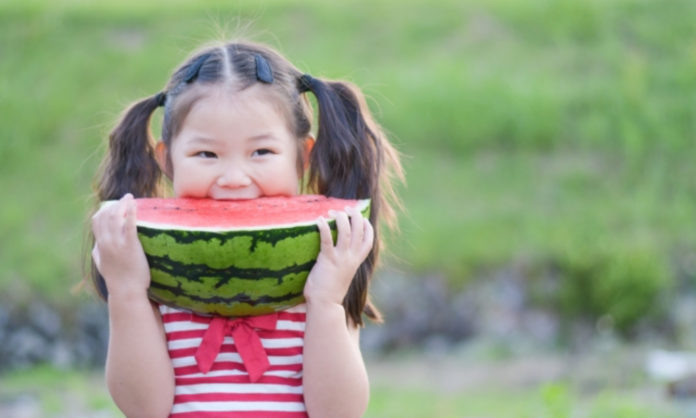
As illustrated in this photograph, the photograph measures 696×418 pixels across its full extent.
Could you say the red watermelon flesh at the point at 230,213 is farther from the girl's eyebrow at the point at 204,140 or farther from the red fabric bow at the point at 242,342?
the red fabric bow at the point at 242,342

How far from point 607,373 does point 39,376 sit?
14.9 feet

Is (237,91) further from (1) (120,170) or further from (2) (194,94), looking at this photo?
(1) (120,170)

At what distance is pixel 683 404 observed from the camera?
722 centimetres

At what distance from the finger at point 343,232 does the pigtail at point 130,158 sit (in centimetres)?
75

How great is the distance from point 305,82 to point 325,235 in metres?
0.58

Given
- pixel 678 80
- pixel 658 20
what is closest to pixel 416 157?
pixel 678 80

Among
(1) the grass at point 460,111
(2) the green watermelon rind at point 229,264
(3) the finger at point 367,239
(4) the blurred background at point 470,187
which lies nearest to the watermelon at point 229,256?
(2) the green watermelon rind at point 229,264

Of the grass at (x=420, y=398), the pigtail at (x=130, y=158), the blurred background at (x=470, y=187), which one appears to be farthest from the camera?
the blurred background at (x=470, y=187)

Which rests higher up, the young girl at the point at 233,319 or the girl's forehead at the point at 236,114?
the girl's forehead at the point at 236,114

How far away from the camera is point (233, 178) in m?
2.91

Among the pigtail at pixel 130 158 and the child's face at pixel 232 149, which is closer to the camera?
the child's face at pixel 232 149

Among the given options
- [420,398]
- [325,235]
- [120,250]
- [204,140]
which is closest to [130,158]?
[204,140]

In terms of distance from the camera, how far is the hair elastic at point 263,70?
3.04 meters

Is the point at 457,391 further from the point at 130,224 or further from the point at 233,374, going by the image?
the point at 130,224
